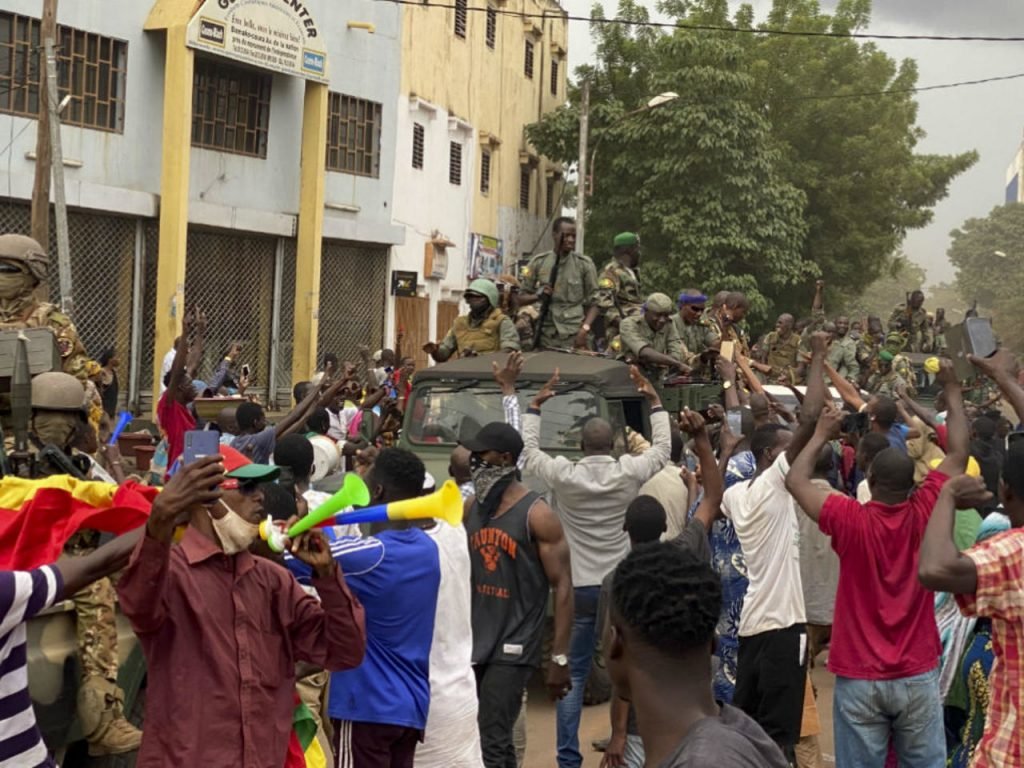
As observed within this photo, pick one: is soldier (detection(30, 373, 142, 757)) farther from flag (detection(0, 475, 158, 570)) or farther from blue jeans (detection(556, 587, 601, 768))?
blue jeans (detection(556, 587, 601, 768))

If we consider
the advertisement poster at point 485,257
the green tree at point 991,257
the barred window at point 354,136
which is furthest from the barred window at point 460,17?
the green tree at point 991,257

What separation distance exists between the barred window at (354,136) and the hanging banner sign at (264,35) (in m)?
1.41

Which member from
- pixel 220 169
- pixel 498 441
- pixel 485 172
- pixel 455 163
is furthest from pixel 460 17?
Answer: pixel 498 441

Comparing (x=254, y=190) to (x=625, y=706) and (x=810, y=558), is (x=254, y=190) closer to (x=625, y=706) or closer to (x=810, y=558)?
(x=810, y=558)

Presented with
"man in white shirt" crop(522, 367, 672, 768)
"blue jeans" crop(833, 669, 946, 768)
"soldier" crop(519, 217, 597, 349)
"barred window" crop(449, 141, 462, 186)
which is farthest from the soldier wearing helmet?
"barred window" crop(449, 141, 462, 186)

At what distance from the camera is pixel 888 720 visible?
5.53 meters

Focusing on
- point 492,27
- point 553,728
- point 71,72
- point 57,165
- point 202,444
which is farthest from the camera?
point 492,27

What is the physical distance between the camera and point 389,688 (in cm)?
492

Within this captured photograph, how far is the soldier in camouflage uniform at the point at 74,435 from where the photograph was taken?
197 inches

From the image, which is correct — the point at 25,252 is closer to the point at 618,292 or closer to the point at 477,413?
the point at 477,413

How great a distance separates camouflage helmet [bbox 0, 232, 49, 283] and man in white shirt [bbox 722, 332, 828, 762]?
3.30 m

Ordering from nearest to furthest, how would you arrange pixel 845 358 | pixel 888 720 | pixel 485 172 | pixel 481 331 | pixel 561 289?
1. pixel 888 720
2. pixel 481 331
3. pixel 561 289
4. pixel 845 358
5. pixel 485 172

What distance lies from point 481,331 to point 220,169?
11907mm

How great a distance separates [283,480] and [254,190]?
16666 millimetres
